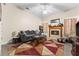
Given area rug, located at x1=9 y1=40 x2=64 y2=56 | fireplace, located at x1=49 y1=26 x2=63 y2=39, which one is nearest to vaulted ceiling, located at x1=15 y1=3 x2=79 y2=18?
fireplace, located at x1=49 y1=26 x2=63 y2=39

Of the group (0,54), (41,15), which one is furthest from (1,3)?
(0,54)

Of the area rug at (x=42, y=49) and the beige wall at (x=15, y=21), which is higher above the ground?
the beige wall at (x=15, y=21)

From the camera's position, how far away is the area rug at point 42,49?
1645 mm

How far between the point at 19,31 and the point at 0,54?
356 millimetres

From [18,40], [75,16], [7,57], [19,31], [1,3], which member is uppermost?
[1,3]

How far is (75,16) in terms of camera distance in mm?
1650

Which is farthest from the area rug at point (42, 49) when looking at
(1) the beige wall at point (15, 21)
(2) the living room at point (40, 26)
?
(1) the beige wall at point (15, 21)

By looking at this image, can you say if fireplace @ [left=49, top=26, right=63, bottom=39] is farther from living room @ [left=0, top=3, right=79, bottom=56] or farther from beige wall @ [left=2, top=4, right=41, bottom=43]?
beige wall @ [left=2, top=4, right=41, bottom=43]

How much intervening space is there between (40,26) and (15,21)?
0.31 meters

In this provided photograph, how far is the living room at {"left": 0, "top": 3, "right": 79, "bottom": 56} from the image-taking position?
1643 mm

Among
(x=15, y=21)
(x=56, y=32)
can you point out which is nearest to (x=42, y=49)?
(x=56, y=32)

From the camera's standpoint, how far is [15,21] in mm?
1652

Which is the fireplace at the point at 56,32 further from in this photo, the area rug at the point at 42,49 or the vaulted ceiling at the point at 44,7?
the vaulted ceiling at the point at 44,7

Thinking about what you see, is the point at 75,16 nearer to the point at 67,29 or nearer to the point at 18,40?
the point at 67,29
